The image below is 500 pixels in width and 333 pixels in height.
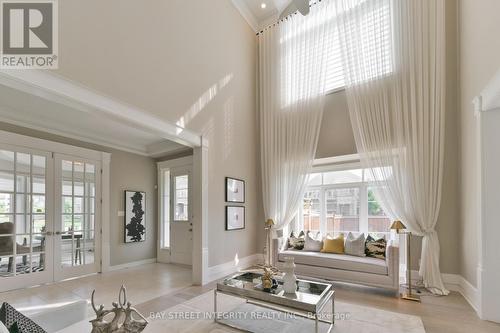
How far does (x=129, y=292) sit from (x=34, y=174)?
2.80 m

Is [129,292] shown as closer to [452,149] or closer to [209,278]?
[209,278]

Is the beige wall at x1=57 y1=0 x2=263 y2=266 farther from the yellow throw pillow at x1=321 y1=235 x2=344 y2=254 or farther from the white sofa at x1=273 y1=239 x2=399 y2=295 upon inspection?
the yellow throw pillow at x1=321 y1=235 x2=344 y2=254

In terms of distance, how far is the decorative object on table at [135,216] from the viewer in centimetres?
627

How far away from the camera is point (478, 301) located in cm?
339

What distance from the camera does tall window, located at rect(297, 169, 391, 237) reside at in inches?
210

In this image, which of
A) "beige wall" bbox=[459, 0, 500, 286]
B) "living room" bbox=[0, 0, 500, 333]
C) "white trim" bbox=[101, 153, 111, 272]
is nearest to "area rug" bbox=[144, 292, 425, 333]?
"living room" bbox=[0, 0, 500, 333]

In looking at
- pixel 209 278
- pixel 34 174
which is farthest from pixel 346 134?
pixel 34 174

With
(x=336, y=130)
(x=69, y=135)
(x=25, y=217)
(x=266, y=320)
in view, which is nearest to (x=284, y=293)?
(x=266, y=320)

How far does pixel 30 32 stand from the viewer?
10.3ft

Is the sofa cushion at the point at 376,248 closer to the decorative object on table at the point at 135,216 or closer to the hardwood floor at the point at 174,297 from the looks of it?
the hardwood floor at the point at 174,297

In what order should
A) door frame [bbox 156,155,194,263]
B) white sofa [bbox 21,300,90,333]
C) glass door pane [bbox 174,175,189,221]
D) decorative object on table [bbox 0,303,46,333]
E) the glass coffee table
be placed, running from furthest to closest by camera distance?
door frame [bbox 156,155,194,263]
glass door pane [bbox 174,175,189,221]
the glass coffee table
white sofa [bbox 21,300,90,333]
decorative object on table [bbox 0,303,46,333]

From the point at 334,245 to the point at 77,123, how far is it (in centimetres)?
547

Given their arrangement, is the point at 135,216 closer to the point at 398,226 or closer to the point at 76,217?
the point at 76,217

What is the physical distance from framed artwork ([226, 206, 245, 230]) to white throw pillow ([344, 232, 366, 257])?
2.19m
